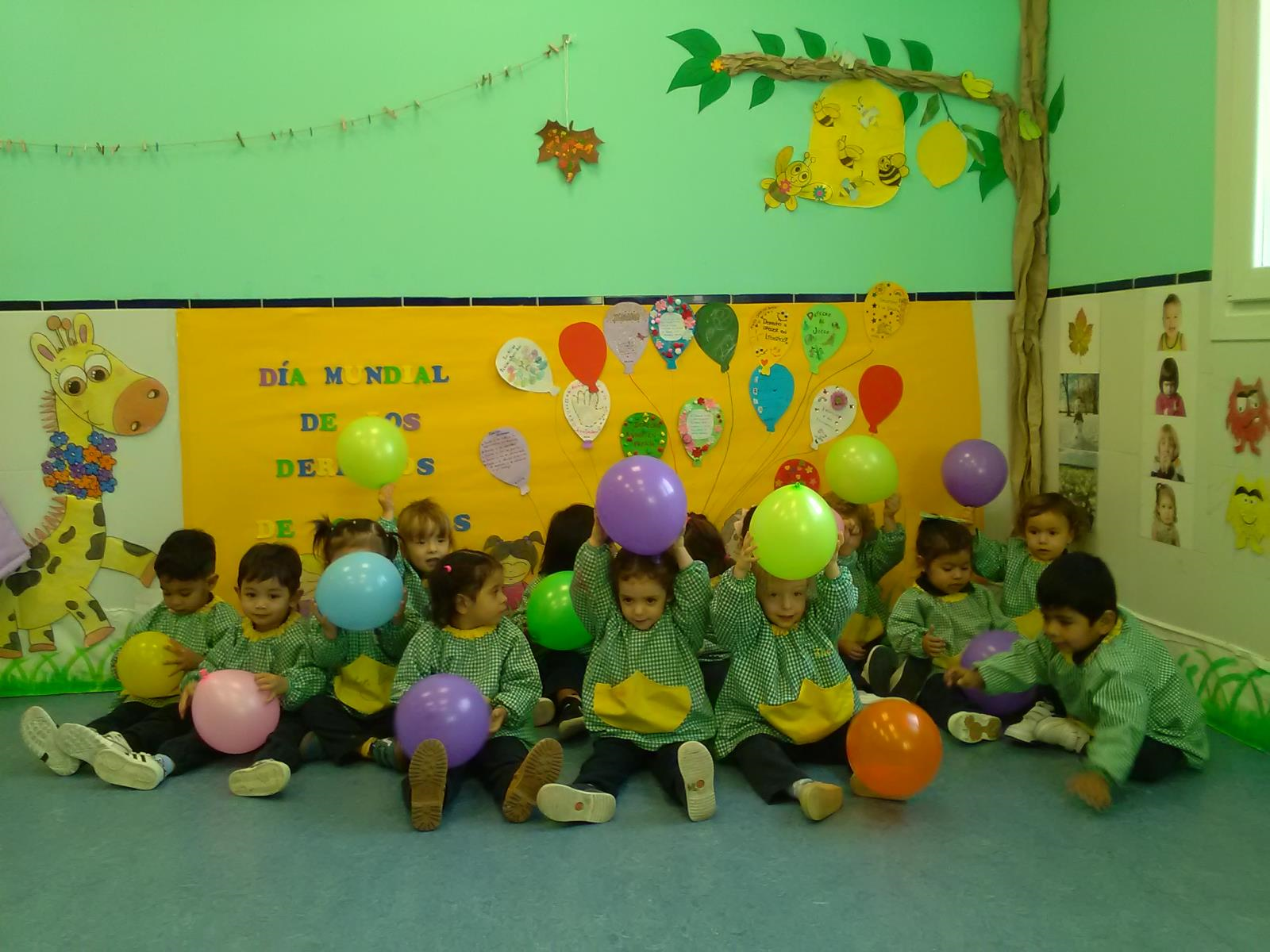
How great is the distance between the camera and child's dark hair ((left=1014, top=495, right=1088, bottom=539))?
314 centimetres

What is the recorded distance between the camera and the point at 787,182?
348 centimetres

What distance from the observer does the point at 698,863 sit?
216 cm

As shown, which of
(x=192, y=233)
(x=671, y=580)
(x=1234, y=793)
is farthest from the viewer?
(x=192, y=233)

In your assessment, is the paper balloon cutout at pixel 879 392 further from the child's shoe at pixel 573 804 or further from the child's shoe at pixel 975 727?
the child's shoe at pixel 573 804

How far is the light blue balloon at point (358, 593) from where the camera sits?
8.59ft

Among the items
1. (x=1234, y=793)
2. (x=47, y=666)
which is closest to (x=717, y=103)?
(x=1234, y=793)

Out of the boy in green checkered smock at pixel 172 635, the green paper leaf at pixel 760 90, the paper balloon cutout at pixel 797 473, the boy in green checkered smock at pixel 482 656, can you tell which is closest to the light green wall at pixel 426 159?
Answer: the green paper leaf at pixel 760 90

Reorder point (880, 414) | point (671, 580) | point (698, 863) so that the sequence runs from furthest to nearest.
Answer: point (880, 414) < point (671, 580) < point (698, 863)

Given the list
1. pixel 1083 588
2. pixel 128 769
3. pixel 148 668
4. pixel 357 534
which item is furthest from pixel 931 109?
pixel 128 769

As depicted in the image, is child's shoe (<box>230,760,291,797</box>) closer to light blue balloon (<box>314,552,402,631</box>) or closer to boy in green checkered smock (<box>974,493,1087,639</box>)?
light blue balloon (<box>314,552,402,631</box>)

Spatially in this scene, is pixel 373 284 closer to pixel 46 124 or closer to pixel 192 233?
pixel 192 233

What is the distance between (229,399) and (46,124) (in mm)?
990

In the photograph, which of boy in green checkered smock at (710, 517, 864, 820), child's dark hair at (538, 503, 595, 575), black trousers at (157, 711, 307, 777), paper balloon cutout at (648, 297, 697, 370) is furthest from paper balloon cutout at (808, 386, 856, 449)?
black trousers at (157, 711, 307, 777)

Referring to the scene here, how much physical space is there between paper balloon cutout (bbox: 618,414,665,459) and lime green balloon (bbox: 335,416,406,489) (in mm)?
756
